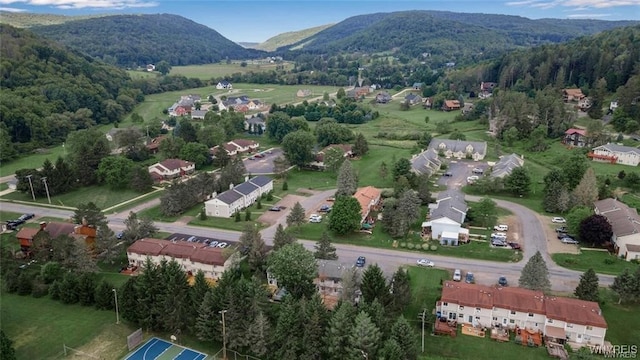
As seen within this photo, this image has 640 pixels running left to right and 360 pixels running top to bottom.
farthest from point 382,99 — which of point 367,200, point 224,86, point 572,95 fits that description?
point 367,200

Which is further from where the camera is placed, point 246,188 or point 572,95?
point 572,95

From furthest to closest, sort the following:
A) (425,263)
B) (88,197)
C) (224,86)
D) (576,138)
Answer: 1. (224,86)
2. (576,138)
3. (88,197)
4. (425,263)

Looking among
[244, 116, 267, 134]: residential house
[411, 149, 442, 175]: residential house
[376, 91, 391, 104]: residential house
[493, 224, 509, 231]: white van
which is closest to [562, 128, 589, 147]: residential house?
[411, 149, 442, 175]: residential house

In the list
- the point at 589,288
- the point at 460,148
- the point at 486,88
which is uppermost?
the point at 486,88

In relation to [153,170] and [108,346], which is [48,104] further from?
[108,346]

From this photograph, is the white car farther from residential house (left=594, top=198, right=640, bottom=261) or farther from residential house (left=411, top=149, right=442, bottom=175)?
residential house (left=411, top=149, right=442, bottom=175)

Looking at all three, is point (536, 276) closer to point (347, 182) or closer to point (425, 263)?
point (425, 263)

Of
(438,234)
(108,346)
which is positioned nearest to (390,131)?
(438,234)

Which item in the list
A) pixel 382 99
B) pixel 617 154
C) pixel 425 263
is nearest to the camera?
pixel 425 263
